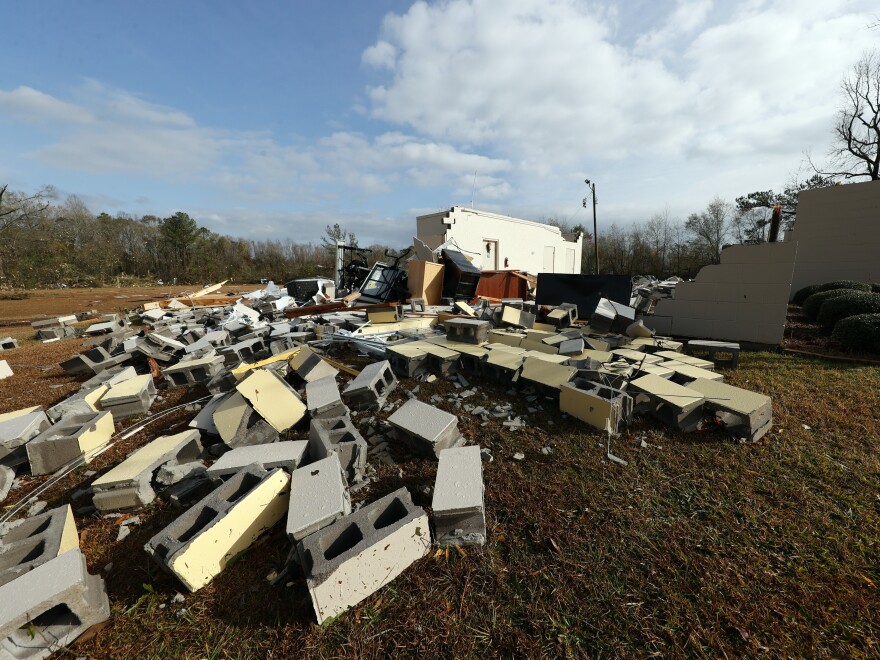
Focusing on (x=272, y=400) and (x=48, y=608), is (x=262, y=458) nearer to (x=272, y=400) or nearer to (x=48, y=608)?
(x=272, y=400)

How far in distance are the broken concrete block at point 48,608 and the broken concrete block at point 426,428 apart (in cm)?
180

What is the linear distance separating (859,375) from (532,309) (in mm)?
4486

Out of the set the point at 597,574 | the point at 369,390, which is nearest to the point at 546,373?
the point at 369,390

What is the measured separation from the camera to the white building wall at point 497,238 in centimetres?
1502

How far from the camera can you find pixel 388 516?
187 centimetres

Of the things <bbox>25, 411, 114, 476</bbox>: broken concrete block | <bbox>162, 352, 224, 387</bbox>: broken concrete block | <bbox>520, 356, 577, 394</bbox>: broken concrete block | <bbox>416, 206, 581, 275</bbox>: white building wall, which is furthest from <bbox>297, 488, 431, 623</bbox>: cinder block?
<bbox>416, 206, 581, 275</bbox>: white building wall

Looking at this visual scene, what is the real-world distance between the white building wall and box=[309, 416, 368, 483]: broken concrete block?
41.6 ft

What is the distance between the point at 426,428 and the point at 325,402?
106cm

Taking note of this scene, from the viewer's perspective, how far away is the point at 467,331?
15.9ft

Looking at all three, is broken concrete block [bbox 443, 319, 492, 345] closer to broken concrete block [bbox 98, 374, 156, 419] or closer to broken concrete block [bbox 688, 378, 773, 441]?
broken concrete block [bbox 688, 378, 773, 441]

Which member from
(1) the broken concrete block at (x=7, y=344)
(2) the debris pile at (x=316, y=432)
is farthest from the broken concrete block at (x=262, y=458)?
(1) the broken concrete block at (x=7, y=344)

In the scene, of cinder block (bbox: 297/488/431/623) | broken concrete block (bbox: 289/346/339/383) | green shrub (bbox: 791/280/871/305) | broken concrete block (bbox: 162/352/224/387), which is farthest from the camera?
green shrub (bbox: 791/280/871/305)

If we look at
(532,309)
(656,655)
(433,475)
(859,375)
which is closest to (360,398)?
(433,475)

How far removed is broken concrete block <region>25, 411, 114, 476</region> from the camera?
8.72 ft
